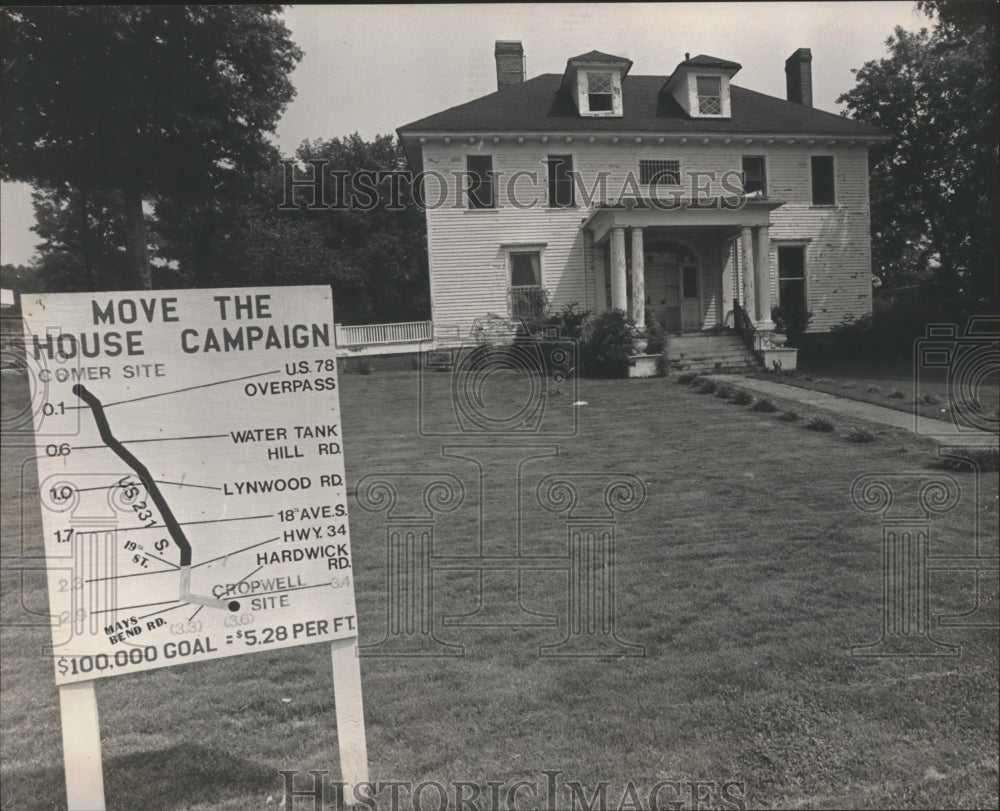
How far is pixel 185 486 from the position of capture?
7.48ft

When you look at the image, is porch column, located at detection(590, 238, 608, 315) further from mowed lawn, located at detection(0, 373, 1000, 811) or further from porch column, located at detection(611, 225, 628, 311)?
mowed lawn, located at detection(0, 373, 1000, 811)

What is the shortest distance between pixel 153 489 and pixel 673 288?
665 inches

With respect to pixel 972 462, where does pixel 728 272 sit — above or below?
above

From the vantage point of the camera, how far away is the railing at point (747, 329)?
596 inches

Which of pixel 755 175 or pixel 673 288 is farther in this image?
pixel 673 288

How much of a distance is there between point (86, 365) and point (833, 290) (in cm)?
1684

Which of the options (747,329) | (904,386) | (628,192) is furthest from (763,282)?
(904,386)

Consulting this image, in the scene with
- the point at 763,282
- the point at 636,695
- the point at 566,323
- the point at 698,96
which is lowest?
the point at 636,695

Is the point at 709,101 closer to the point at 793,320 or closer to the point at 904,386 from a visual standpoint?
the point at 793,320

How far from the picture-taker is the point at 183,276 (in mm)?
5355

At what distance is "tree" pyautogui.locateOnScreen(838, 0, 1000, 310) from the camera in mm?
8828

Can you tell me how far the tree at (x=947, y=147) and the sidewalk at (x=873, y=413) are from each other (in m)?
1.90

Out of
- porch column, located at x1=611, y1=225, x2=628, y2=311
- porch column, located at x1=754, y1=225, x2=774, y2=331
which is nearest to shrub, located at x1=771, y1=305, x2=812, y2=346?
porch column, located at x1=754, y1=225, x2=774, y2=331

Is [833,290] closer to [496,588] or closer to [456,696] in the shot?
[496,588]
